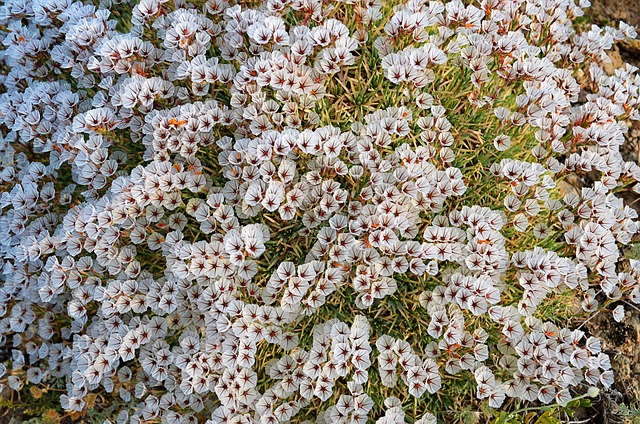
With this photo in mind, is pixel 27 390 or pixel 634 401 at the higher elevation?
pixel 634 401

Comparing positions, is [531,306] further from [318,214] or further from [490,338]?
[318,214]

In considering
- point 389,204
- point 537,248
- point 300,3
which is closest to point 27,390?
point 389,204

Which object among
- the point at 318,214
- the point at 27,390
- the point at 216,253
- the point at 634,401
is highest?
the point at 318,214

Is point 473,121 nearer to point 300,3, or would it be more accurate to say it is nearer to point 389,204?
point 389,204

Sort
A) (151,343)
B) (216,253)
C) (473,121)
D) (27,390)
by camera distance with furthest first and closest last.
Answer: (27,390), (473,121), (151,343), (216,253)

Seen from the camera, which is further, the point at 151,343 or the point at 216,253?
the point at 151,343

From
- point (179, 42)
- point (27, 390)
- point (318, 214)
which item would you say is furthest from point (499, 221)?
point (27, 390)

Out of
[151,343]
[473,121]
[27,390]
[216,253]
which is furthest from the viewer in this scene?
[27,390]
